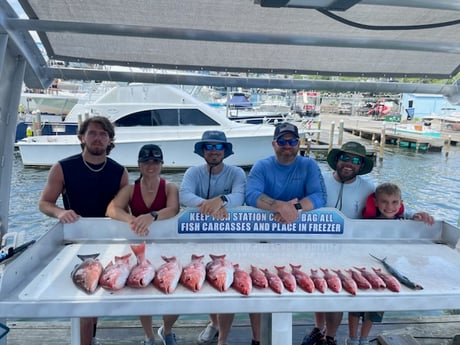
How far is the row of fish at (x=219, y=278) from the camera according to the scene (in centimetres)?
188

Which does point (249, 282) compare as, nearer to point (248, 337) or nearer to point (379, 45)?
point (248, 337)

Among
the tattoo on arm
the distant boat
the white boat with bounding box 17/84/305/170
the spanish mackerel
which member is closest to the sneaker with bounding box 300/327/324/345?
the spanish mackerel

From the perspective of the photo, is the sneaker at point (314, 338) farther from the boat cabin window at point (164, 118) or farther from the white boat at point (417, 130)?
the white boat at point (417, 130)

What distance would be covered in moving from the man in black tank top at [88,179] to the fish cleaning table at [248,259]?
0.41m

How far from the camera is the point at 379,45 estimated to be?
2.60 meters

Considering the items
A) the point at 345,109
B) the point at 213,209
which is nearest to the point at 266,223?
the point at 213,209

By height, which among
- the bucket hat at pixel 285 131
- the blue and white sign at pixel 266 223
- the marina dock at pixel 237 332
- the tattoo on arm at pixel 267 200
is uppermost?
the bucket hat at pixel 285 131

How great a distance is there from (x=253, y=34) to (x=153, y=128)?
43.8 feet

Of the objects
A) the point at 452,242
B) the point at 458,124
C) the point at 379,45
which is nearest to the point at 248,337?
the point at 452,242

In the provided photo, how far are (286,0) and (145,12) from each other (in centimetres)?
115

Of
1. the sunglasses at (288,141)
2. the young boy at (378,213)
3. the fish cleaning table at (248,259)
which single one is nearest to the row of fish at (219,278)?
the fish cleaning table at (248,259)

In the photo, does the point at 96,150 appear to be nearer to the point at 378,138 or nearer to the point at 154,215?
the point at 154,215

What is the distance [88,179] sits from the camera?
9.50ft

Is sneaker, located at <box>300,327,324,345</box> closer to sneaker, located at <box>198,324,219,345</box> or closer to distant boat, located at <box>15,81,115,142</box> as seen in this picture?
sneaker, located at <box>198,324,219,345</box>
